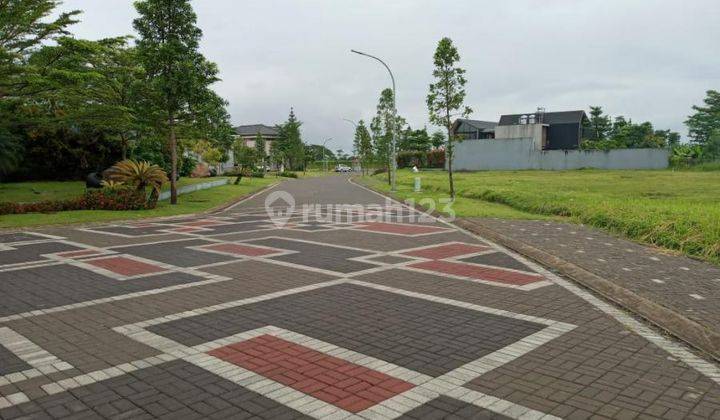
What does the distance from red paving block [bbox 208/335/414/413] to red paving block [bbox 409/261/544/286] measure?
4.17 meters

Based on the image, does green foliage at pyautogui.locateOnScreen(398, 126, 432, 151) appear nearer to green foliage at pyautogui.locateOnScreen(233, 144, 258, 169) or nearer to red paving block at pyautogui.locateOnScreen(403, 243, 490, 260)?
green foliage at pyautogui.locateOnScreen(233, 144, 258, 169)

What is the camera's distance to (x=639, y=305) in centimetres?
696

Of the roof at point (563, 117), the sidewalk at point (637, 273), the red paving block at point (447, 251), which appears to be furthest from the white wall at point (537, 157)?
the red paving block at point (447, 251)

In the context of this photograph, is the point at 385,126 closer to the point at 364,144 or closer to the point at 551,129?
the point at 364,144

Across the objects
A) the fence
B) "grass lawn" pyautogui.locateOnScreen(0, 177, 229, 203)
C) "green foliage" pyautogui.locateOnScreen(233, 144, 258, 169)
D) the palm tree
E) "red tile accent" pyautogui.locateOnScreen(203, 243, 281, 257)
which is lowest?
"red tile accent" pyautogui.locateOnScreen(203, 243, 281, 257)

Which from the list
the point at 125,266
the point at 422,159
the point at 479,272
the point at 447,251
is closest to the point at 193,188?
the point at 125,266

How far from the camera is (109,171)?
23.4m

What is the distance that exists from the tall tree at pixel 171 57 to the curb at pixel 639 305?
1561cm

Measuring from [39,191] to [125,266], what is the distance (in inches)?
669

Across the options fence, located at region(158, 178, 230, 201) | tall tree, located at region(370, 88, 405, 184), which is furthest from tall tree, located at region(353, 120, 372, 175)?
fence, located at region(158, 178, 230, 201)

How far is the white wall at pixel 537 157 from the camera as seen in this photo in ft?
148

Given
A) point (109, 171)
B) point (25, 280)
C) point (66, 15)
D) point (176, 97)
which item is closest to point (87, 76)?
point (66, 15)

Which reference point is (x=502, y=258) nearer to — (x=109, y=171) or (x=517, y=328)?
(x=517, y=328)

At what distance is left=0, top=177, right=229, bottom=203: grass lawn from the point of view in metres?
22.0
